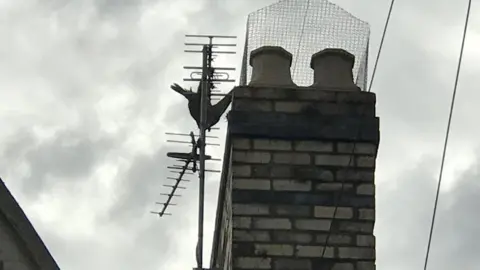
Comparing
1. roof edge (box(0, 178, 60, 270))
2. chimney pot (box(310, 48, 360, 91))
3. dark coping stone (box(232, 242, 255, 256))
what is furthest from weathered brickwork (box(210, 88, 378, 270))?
roof edge (box(0, 178, 60, 270))

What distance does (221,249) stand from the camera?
1125 cm

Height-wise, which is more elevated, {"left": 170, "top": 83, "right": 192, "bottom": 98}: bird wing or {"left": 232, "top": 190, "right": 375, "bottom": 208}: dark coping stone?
{"left": 170, "top": 83, "right": 192, "bottom": 98}: bird wing

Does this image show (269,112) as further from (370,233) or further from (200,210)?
(200,210)

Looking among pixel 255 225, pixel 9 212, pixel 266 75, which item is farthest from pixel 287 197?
pixel 9 212

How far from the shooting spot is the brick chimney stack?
390 inches

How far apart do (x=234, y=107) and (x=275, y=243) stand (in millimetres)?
1131

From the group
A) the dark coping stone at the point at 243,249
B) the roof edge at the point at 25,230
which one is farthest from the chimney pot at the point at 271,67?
the roof edge at the point at 25,230

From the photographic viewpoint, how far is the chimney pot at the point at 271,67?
10.5 m

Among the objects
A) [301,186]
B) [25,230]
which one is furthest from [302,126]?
[25,230]

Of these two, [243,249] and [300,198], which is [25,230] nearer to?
[243,249]

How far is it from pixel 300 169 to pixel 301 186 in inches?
5.4

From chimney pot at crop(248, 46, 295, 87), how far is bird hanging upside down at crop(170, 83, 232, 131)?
4.90 ft

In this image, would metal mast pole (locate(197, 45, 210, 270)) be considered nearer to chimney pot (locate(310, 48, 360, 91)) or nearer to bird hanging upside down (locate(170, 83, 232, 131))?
bird hanging upside down (locate(170, 83, 232, 131))

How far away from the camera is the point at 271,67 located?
10.6 meters
